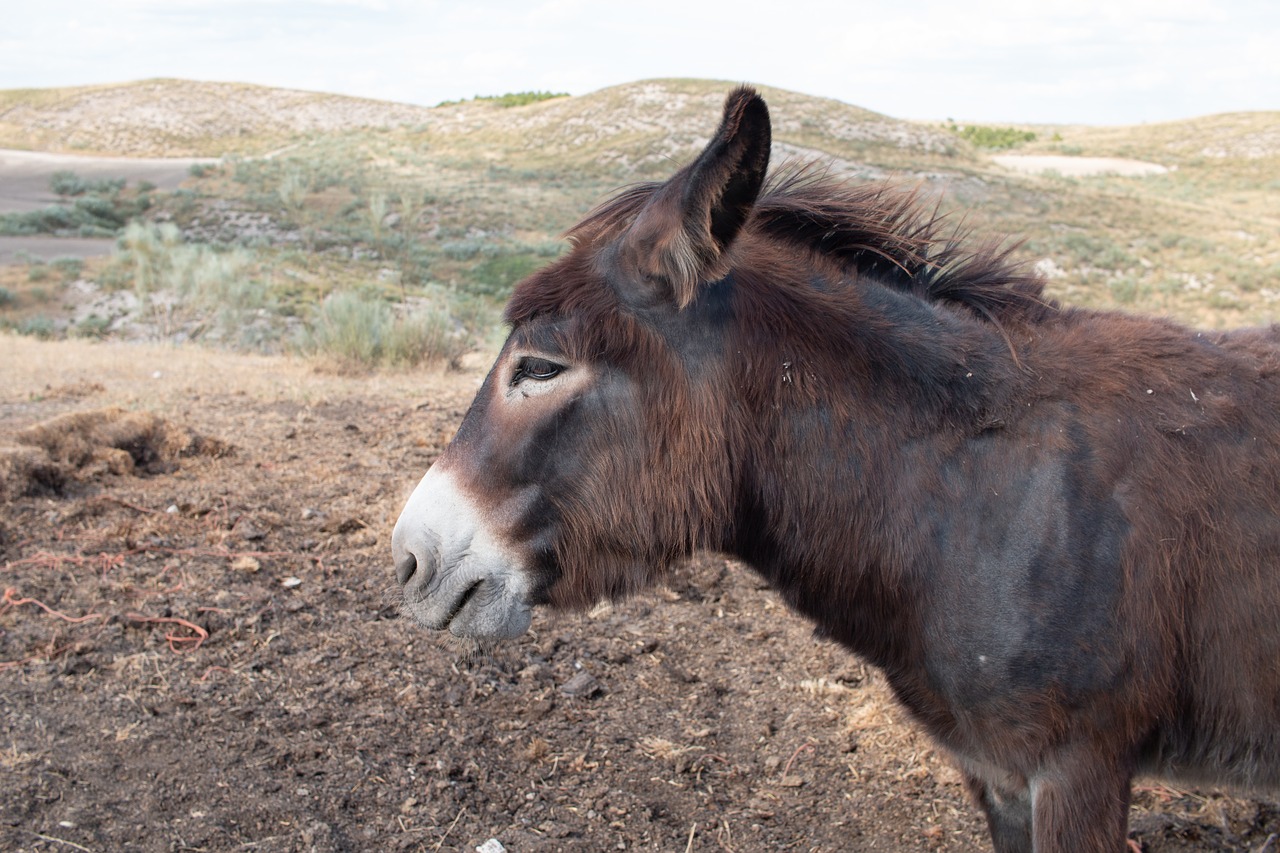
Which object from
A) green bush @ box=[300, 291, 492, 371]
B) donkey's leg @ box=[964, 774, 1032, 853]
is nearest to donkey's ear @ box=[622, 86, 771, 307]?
donkey's leg @ box=[964, 774, 1032, 853]

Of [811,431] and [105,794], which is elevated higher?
[811,431]

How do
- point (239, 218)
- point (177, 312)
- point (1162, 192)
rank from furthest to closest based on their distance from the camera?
point (1162, 192), point (239, 218), point (177, 312)

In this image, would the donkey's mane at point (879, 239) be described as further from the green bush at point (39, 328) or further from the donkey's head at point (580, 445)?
the green bush at point (39, 328)

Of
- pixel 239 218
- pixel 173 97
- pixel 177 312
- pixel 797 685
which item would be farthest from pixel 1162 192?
pixel 173 97

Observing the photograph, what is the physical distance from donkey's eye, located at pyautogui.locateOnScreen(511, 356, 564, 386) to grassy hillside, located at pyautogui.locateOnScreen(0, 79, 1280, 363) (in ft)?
4.51

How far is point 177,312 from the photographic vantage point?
18203 millimetres

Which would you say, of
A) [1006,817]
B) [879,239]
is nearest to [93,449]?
[879,239]

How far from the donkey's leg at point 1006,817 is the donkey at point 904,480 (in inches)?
1.9

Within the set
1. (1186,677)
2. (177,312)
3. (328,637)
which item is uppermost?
(1186,677)

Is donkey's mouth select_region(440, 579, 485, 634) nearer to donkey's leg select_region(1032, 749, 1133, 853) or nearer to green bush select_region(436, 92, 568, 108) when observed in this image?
donkey's leg select_region(1032, 749, 1133, 853)

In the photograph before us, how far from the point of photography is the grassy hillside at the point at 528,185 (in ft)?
81.9

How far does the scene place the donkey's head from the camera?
102 inches

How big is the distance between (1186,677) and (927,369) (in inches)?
42.6

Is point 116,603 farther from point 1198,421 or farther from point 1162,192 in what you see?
point 1162,192
